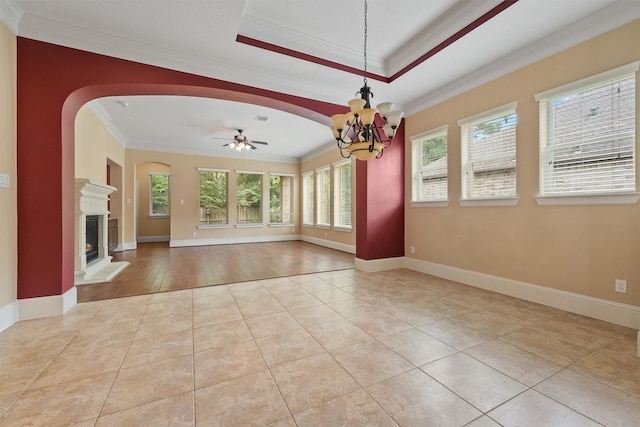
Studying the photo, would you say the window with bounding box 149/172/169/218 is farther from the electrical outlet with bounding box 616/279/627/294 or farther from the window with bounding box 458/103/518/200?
the electrical outlet with bounding box 616/279/627/294

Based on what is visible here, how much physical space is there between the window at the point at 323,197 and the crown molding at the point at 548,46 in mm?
4002

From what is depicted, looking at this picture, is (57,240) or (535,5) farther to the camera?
(57,240)

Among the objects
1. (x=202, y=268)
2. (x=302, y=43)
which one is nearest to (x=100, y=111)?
(x=202, y=268)

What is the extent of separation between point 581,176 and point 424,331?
2.25 metres

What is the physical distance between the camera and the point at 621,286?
2.38 meters

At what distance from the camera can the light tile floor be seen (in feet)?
4.45

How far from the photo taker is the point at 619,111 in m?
2.40

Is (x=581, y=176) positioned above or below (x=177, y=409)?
above

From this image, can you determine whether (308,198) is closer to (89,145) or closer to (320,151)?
(320,151)

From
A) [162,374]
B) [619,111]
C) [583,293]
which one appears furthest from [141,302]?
[619,111]

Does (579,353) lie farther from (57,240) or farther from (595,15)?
(57,240)

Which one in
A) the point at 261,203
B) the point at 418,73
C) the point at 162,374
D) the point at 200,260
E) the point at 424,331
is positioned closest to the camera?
A: the point at 162,374

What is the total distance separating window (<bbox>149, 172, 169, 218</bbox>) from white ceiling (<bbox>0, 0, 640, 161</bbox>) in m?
7.29

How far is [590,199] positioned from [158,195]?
10709mm
